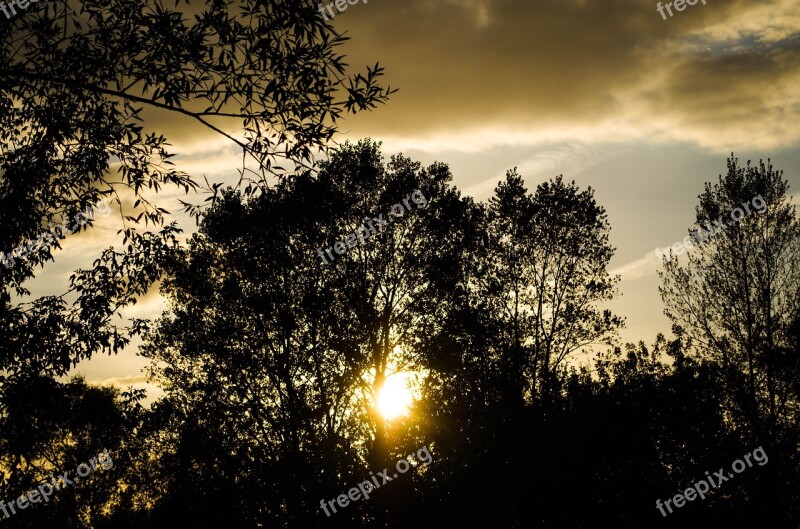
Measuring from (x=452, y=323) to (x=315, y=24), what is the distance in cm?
1883

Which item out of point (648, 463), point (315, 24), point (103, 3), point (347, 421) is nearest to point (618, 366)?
point (648, 463)

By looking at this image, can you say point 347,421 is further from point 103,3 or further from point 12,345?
point 103,3

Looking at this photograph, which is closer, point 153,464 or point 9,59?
point 9,59

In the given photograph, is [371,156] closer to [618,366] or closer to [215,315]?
[215,315]

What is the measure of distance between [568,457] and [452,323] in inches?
358

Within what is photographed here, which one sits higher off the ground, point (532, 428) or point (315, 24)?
point (315, 24)

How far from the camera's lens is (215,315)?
25234 millimetres

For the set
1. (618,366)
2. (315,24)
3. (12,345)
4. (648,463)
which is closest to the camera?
(315,24)

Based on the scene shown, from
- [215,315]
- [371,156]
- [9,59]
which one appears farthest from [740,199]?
[9,59]

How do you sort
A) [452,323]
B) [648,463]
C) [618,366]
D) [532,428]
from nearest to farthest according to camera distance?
[532,428], [648,463], [452,323], [618,366]

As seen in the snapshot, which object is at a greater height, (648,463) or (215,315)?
(215,315)

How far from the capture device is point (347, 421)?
82.4 ft

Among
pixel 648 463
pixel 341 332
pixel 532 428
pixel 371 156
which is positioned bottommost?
pixel 648 463

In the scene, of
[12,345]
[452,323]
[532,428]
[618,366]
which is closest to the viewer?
[12,345]
